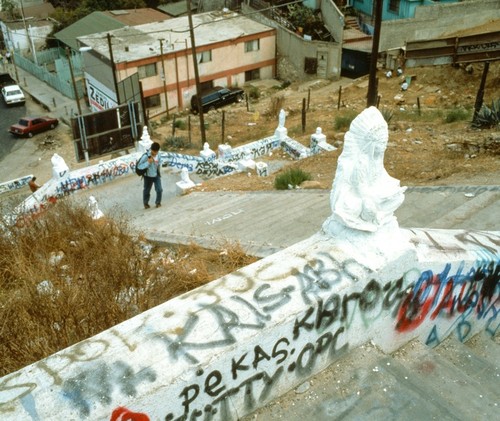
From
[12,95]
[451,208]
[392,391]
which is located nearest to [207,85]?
[12,95]

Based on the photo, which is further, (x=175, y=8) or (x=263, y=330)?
(x=175, y=8)

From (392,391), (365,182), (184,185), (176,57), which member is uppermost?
(365,182)

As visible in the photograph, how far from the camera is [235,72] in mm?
33438

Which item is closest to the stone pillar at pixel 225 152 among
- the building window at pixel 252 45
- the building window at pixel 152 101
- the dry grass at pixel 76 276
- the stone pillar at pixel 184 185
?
the stone pillar at pixel 184 185

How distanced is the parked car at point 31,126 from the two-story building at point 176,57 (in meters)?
2.91

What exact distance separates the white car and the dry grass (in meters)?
27.0

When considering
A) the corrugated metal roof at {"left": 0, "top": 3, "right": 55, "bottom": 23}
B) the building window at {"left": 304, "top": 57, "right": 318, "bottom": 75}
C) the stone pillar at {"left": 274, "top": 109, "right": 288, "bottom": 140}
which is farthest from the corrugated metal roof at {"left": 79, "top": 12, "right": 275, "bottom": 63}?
the corrugated metal roof at {"left": 0, "top": 3, "right": 55, "bottom": 23}

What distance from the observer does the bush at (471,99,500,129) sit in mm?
14039

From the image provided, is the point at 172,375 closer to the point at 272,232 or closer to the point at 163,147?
the point at 272,232

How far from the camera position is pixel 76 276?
5.96 m

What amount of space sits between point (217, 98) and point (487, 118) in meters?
18.0

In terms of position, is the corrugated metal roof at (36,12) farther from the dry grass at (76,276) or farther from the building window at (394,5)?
the dry grass at (76,276)

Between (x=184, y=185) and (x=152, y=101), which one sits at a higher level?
(x=184, y=185)

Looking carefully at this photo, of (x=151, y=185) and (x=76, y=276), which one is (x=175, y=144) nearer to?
(x=151, y=185)
